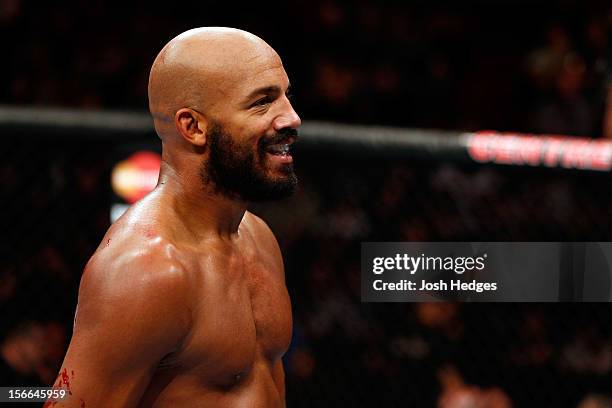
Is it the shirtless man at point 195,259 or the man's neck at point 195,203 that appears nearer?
the shirtless man at point 195,259

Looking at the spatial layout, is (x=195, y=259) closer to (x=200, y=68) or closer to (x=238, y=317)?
(x=238, y=317)

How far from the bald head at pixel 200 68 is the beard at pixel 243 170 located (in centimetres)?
6

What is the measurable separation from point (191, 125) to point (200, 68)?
95mm

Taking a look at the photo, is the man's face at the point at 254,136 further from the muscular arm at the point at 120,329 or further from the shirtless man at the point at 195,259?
the muscular arm at the point at 120,329

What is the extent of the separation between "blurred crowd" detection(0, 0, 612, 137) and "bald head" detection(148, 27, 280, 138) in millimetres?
2441

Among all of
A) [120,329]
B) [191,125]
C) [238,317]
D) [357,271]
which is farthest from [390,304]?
[120,329]

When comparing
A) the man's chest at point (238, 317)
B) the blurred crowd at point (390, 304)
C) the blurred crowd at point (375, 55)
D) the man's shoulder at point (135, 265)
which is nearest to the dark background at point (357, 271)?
the blurred crowd at point (390, 304)

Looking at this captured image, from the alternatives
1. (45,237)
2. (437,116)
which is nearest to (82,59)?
(437,116)

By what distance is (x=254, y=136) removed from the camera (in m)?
1.71

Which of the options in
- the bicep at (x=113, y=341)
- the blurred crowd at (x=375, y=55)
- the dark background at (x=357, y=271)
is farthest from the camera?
the blurred crowd at (x=375, y=55)

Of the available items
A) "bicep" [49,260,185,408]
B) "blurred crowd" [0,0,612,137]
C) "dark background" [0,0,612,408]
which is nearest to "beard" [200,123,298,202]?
"bicep" [49,260,185,408]

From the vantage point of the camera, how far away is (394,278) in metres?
2.27

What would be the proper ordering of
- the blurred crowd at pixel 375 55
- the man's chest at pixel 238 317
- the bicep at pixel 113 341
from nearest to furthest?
the bicep at pixel 113 341
the man's chest at pixel 238 317
the blurred crowd at pixel 375 55

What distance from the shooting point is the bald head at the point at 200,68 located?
1.66 meters
